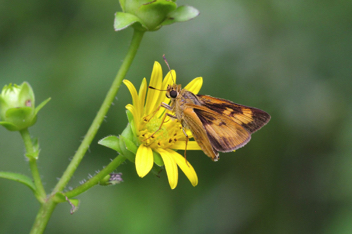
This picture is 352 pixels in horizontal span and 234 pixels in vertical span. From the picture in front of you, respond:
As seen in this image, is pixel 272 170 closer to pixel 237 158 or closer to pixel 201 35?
pixel 237 158

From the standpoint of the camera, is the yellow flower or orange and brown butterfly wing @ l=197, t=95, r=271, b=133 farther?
orange and brown butterfly wing @ l=197, t=95, r=271, b=133

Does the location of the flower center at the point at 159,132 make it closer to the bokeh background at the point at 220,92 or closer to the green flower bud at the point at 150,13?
the green flower bud at the point at 150,13

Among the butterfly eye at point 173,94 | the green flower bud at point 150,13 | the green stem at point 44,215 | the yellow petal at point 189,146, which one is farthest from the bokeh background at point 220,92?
the green flower bud at point 150,13

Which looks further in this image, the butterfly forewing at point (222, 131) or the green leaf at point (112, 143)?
the butterfly forewing at point (222, 131)

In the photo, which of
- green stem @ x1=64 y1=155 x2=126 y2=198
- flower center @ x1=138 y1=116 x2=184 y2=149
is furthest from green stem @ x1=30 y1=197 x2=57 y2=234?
flower center @ x1=138 y1=116 x2=184 y2=149

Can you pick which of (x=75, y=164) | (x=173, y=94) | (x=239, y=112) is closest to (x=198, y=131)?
(x=173, y=94)

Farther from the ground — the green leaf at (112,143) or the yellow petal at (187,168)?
the green leaf at (112,143)

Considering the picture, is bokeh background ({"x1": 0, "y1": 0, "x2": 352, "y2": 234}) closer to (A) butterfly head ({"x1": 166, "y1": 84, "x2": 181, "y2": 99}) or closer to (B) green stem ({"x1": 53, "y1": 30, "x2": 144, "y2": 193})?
(A) butterfly head ({"x1": 166, "y1": 84, "x2": 181, "y2": 99})

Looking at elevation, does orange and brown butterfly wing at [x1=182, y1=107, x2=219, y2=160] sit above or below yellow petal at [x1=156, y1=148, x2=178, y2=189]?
above

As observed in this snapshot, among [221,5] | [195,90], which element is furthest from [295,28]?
[195,90]
